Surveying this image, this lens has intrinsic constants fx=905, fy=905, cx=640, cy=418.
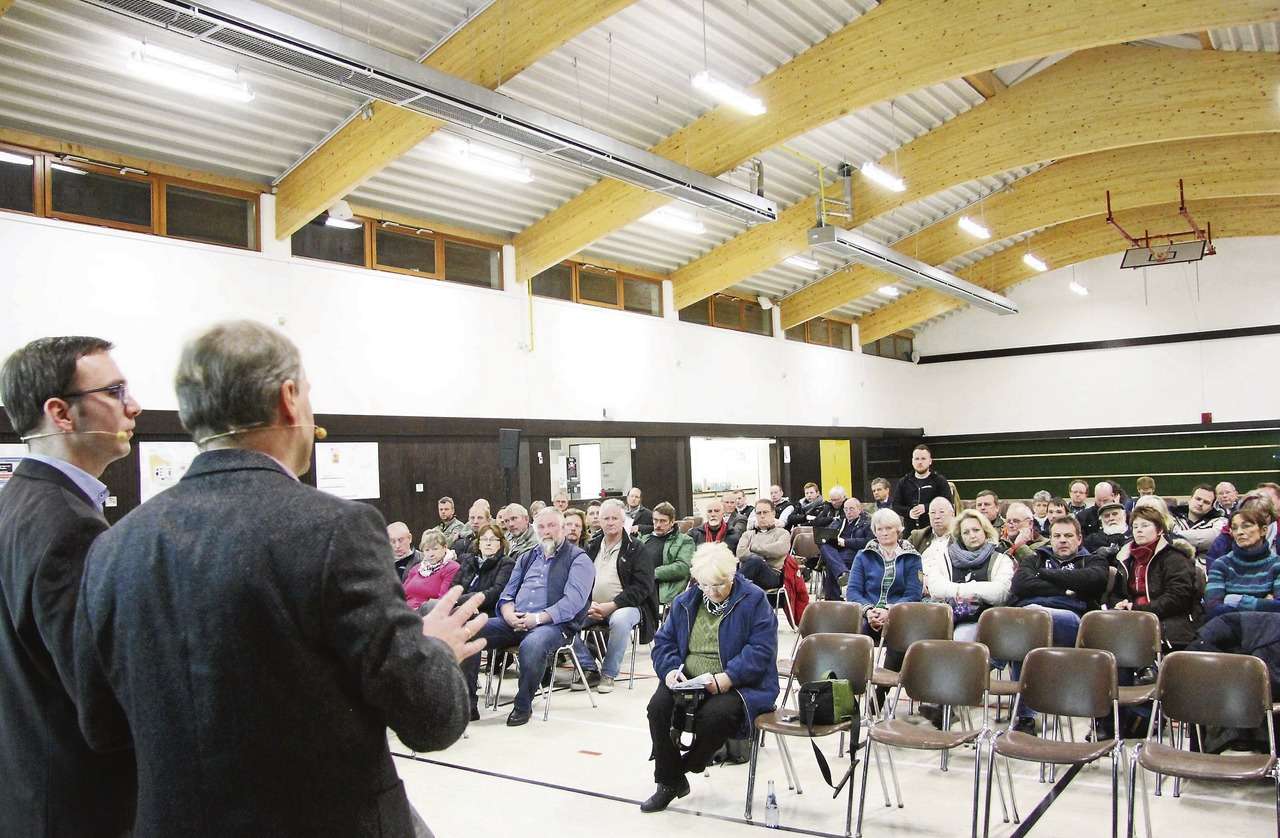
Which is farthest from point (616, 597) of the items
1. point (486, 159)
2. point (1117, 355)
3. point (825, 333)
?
point (1117, 355)

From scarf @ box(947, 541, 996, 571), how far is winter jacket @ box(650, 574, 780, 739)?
186 centimetres

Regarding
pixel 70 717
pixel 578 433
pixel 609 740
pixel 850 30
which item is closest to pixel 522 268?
pixel 578 433

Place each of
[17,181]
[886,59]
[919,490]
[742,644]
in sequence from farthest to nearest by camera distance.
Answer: [886,59]
[919,490]
[17,181]
[742,644]

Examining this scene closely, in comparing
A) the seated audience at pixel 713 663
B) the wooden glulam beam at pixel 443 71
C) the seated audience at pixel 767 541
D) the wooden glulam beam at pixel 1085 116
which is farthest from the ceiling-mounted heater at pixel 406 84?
the seated audience at pixel 713 663

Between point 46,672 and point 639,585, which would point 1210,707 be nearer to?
point 639,585

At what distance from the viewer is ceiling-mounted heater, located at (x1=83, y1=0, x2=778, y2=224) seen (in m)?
5.67

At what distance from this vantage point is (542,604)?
6.08m

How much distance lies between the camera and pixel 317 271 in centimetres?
970

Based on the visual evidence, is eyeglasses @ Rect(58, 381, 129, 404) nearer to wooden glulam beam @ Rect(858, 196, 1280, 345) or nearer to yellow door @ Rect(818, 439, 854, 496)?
yellow door @ Rect(818, 439, 854, 496)

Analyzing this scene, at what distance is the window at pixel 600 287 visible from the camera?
40.7 feet

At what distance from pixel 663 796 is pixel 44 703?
3.06 meters

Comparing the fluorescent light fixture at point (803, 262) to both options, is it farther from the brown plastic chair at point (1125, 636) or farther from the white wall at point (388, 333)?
the brown plastic chair at point (1125, 636)

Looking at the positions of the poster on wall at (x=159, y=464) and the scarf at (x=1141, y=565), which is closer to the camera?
the scarf at (x=1141, y=565)

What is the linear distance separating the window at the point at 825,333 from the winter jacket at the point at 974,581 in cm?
1160
